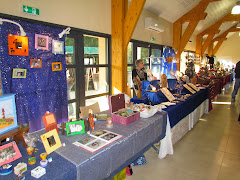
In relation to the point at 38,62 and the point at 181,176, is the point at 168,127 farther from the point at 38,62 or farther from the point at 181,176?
the point at 38,62

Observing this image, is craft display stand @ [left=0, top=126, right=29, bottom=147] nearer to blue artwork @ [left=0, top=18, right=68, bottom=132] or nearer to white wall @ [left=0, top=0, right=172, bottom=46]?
blue artwork @ [left=0, top=18, right=68, bottom=132]

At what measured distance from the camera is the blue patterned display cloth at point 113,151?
3.96ft

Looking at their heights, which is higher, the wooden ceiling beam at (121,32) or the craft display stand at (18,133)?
the wooden ceiling beam at (121,32)

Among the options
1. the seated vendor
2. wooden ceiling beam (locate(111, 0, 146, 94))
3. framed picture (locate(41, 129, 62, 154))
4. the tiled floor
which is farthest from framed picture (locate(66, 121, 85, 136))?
wooden ceiling beam (locate(111, 0, 146, 94))

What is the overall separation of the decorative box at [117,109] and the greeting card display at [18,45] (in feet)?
3.98

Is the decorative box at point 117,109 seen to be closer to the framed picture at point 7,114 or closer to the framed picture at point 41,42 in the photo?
the framed picture at point 7,114

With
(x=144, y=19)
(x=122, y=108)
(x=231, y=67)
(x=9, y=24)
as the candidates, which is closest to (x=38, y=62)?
(x=9, y=24)

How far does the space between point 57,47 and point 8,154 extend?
176cm

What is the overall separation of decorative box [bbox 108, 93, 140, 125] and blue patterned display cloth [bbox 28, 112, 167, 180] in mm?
52

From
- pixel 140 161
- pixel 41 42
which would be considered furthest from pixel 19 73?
pixel 140 161

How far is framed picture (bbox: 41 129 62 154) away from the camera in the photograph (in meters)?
1.24

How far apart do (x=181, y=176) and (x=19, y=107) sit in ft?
7.20

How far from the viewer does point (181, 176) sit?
2.15 m

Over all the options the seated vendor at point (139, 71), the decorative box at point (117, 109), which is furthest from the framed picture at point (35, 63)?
the seated vendor at point (139, 71)
